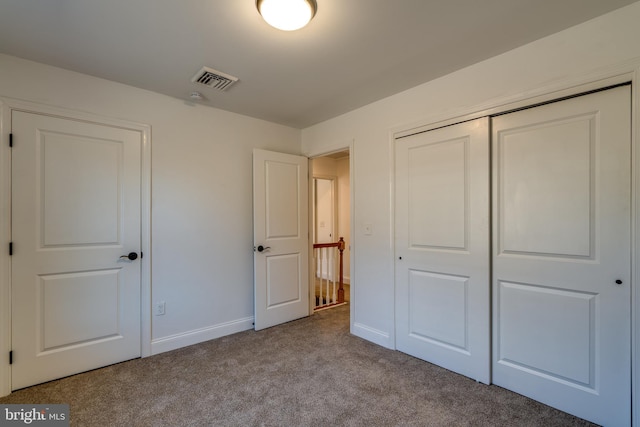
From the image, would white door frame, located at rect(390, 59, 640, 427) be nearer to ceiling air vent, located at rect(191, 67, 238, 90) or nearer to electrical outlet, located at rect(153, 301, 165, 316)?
ceiling air vent, located at rect(191, 67, 238, 90)

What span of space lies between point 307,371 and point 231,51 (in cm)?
256

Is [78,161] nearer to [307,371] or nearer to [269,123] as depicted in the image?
[269,123]

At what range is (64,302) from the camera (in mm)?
2297

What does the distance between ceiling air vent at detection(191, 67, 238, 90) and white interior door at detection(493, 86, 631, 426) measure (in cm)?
219

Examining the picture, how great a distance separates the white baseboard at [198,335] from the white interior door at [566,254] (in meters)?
2.48

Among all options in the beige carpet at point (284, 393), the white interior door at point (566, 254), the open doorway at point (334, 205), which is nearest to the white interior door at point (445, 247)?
the white interior door at point (566, 254)

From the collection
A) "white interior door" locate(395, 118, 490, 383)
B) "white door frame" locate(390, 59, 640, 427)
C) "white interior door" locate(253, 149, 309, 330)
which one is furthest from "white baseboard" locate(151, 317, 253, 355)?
"white door frame" locate(390, 59, 640, 427)

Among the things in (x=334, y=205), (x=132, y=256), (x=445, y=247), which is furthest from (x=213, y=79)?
(x=334, y=205)

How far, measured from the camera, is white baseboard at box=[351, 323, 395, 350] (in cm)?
282

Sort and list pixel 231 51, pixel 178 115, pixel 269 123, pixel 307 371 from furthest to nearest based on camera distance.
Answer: pixel 269 123 < pixel 178 115 < pixel 307 371 < pixel 231 51

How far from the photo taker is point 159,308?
2721mm

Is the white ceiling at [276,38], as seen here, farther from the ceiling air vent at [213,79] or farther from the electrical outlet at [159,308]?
the electrical outlet at [159,308]

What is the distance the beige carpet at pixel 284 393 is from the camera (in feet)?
5.90

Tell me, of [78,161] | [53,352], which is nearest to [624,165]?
[78,161]
